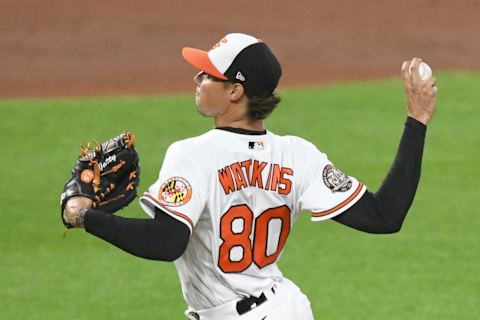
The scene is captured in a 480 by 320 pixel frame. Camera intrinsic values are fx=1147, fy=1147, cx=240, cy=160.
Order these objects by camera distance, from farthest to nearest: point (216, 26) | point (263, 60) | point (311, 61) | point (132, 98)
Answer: point (216, 26), point (311, 61), point (132, 98), point (263, 60)

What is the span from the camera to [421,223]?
9.88m

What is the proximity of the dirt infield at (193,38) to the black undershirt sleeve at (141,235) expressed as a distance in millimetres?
11076

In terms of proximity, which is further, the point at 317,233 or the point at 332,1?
the point at 332,1

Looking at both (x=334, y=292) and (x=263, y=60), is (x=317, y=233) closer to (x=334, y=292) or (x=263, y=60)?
(x=334, y=292)

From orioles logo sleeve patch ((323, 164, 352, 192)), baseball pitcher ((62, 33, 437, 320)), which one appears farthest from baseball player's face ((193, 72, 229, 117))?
orioles logo sleeve patch ((323, 164, 352, 192))

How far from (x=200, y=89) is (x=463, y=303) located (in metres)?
4.21

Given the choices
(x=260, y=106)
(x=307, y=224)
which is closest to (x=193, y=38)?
(x=307, y=224)

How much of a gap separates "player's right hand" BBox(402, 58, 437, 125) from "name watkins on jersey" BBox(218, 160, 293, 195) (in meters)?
0.51

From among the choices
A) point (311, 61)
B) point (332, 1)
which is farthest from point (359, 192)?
point (332, 1)

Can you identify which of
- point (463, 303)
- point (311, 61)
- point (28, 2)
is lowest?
point (463, 303)

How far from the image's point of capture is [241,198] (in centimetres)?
415

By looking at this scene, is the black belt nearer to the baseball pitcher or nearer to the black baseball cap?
the baseball pitcher

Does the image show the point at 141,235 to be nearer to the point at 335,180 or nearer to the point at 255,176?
the point at 255,176

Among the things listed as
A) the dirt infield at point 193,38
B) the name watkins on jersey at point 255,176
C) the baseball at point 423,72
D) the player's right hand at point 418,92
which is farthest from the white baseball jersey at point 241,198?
the dirt infield at point 193,38
